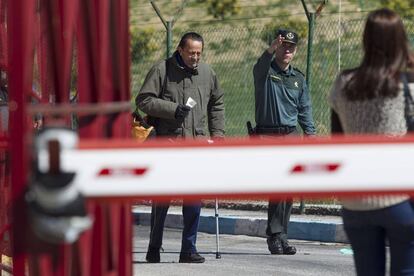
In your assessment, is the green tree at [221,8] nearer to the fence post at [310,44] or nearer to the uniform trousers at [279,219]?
the fence post at [310,44]

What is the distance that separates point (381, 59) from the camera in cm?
641

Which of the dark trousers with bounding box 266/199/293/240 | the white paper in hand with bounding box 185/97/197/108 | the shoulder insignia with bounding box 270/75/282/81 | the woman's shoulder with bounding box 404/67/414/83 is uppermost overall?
the woman's shoulder with bounding box 404/67/414/83

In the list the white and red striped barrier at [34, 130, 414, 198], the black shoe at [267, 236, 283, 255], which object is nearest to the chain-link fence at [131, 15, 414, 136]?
the black shoe at [267, 236, 283, 255]

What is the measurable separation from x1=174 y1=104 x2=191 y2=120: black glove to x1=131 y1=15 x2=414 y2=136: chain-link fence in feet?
13.9

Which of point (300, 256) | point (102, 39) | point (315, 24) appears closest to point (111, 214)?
point (102, 39)

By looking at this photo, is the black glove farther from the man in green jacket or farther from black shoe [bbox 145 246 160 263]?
black shoe [bbox 145 246 160 263]

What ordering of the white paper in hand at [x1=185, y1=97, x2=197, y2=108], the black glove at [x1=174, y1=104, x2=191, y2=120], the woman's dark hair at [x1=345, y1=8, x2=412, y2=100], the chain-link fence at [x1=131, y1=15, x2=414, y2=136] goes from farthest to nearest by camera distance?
the chain-link fence at [x1=131, y1=15, x2=414, y2=136] < the white paper in hand at [x1=185, y1=97, x2=197, y2=108] < the black glove at [x1=174, y1=104, x2=191, y2=120] < the woman's dark hair at [x1=345, y1=8, x2=412, y2=100]

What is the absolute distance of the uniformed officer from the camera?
12047mm

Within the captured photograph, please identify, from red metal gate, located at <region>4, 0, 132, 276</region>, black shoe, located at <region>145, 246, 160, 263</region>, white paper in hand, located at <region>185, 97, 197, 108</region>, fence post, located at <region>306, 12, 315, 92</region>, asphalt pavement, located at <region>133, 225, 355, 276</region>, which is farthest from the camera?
fence post, located at <region>306, 12, 315, 92</region>

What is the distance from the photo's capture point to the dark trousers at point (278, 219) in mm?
12148

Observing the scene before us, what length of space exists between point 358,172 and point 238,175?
40 cm

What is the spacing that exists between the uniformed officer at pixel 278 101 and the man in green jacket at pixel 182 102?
661 mm

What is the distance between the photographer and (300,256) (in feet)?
39.2

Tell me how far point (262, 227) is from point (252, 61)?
6.53m
